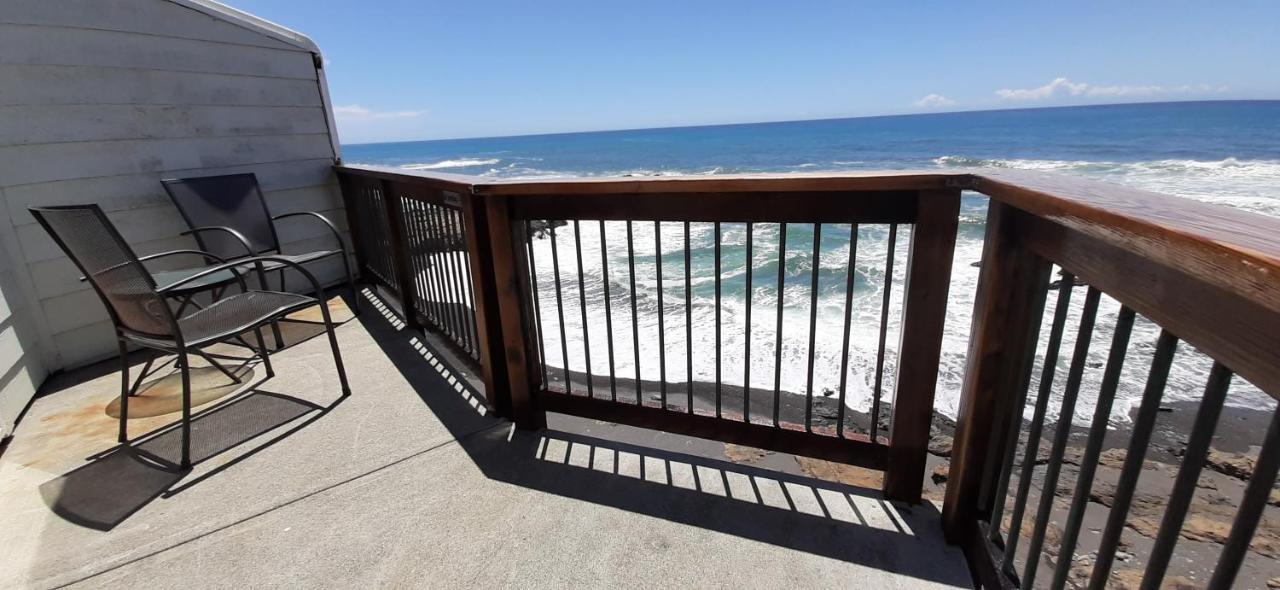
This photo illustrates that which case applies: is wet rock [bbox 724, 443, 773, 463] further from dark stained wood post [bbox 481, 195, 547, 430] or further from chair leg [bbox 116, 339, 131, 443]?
chair leg [bbox 116, 339, 131, 443]

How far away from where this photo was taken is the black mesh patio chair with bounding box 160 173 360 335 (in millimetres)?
3197

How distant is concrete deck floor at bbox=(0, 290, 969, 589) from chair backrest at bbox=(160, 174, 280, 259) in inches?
50.2

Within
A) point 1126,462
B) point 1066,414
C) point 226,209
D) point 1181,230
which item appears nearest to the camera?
point 1181,230

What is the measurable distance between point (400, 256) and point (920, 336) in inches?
110

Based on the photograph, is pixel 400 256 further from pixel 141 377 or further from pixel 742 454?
pixel 742 454

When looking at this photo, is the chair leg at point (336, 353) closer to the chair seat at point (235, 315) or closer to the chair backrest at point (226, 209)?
the chair seat at point (235, 315)

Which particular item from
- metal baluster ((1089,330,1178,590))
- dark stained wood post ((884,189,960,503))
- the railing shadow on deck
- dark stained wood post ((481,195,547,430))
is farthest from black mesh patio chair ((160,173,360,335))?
metal baluster ((1089,330,1178,590))

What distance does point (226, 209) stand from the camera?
336 centimetres

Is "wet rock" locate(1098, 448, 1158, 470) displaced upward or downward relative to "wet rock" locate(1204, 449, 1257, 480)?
upward

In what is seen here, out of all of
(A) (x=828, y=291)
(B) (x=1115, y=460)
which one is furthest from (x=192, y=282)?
(A) (x=828, y=291)

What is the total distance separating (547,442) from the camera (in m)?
2.06

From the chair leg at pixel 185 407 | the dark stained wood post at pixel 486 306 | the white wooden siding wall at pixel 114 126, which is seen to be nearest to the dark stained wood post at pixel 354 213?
the white wooden siding wall at pixel 114 126

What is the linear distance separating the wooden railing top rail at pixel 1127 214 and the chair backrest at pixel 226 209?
10.2 ft

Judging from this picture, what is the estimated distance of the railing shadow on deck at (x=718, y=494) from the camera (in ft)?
4.87
